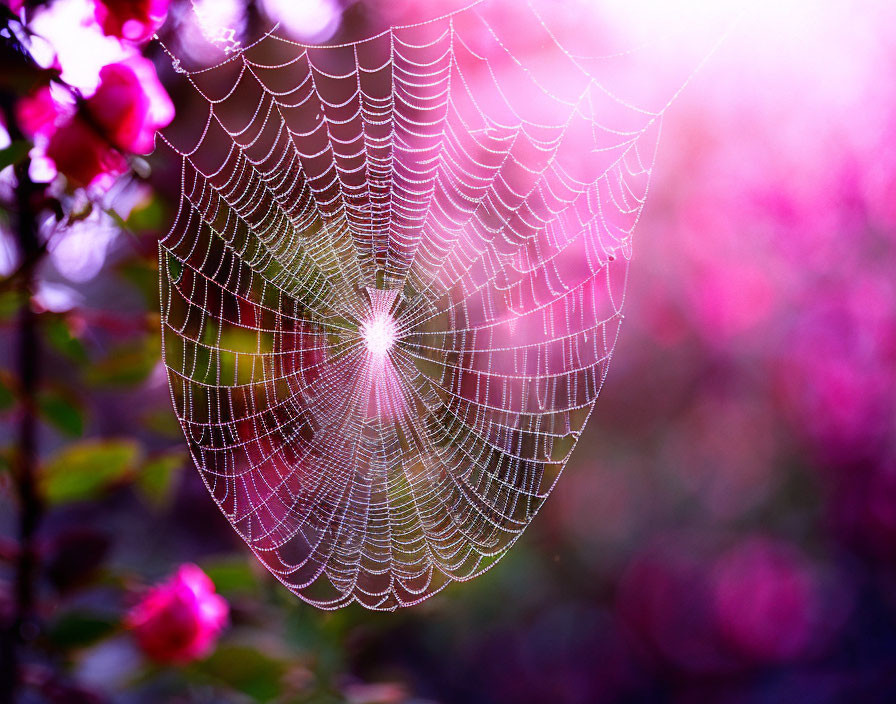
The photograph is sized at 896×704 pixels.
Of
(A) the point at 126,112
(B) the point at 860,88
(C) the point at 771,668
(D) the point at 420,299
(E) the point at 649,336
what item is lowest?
(C) the point at 771,668

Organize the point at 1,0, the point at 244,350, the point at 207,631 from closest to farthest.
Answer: the point at 1,0 → the point at 207,631 → the point at 244,350

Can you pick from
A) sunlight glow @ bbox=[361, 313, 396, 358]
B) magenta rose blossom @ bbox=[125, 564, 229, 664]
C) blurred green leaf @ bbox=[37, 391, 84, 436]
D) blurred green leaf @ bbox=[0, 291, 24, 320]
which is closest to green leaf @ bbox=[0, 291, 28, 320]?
blurred green leaf @ bbox=[0, 291, 24, 320]

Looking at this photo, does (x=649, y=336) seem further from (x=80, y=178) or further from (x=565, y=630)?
(x=80, y=178)

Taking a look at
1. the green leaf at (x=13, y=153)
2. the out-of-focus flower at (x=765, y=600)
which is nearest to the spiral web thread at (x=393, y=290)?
the green leaf at (x=13, y=153)

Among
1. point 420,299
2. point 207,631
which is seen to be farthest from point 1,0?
point 420,299

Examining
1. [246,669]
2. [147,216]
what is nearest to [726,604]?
[246,669]

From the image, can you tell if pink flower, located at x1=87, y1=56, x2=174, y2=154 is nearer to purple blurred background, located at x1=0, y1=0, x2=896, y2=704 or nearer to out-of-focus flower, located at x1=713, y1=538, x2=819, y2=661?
purple blurred background, located at x1=0, y1=0, x2=896, y2=704
